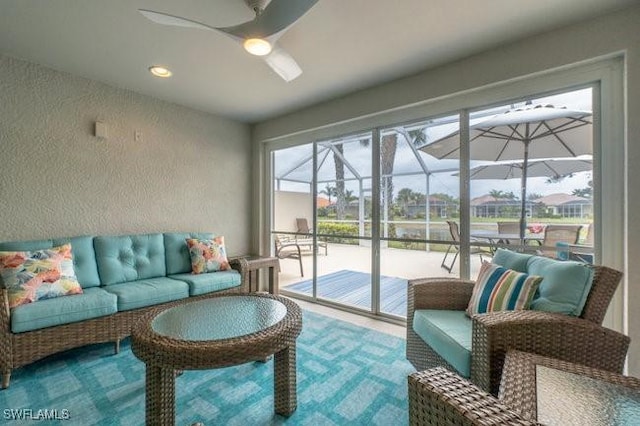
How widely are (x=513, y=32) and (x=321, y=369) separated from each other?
111 inches

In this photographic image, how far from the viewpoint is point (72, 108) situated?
271 cm

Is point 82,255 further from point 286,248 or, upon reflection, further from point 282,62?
point 282,62

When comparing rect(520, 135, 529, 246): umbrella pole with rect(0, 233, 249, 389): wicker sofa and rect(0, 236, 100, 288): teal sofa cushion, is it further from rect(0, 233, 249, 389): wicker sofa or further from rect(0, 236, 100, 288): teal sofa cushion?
rect(0, 236, 100, 288): teal sofa cushion

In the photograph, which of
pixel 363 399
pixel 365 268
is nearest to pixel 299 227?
pixel 365 268

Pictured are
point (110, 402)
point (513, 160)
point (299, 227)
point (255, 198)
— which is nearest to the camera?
point (110, 402)

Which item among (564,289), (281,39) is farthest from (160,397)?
(281,39)

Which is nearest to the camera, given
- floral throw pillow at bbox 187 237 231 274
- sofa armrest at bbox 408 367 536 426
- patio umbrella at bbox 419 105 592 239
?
sofa armrest at bbox 408 367 536 426

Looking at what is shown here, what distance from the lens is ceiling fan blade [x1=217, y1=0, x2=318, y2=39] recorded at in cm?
141

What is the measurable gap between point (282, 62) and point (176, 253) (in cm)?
233

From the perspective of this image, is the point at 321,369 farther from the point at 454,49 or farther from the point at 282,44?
the point at 454,49

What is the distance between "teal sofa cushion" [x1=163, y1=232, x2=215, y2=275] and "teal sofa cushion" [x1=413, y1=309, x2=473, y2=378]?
2.50m

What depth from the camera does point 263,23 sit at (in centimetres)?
156

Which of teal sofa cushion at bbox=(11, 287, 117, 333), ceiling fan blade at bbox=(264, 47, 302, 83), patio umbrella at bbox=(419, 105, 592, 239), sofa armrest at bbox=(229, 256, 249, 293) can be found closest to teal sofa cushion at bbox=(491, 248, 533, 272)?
patio umbrella at bbox=(419, 105, 592, 239)

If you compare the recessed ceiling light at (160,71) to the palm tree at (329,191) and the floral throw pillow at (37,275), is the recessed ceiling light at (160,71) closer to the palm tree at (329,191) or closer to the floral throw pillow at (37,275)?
the floral throw pillow at (37,275)
